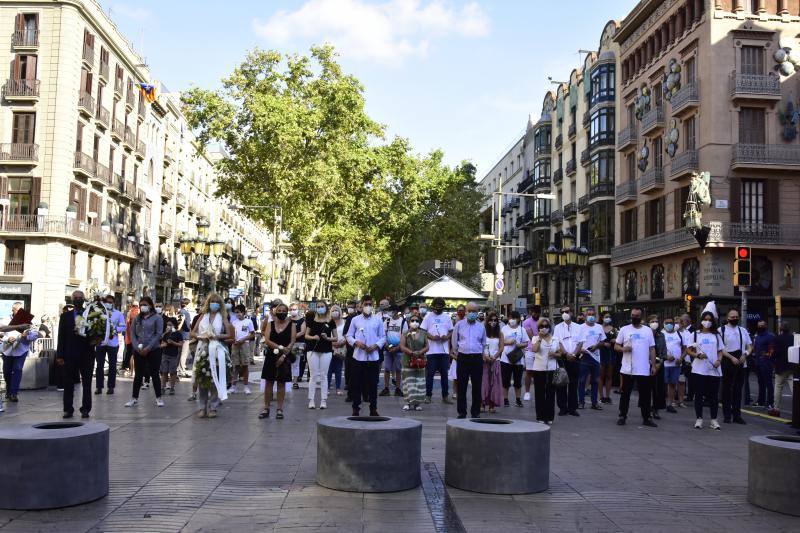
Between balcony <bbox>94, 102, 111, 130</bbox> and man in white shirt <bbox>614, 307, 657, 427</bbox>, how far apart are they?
37.1m

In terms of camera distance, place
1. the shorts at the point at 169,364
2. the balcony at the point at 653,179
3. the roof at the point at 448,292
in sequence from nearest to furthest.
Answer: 1. the shorts at the point at 169,364
2. the roof at the point at 448,292
3. the balcony at the point at 653,179

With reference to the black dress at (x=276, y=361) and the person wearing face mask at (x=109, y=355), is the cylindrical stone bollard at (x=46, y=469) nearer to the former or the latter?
the black dress at (x=276, y=361)

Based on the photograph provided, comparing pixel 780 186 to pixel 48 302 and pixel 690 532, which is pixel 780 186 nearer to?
pixel 690 532

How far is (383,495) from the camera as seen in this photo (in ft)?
22.3

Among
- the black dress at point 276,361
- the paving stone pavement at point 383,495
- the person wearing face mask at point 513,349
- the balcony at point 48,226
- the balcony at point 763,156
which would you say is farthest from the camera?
the balcony at point 48,226

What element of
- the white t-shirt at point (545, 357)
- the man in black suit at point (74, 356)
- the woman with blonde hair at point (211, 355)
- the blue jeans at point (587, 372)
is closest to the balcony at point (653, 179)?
the blue jeans at point (587, 372)

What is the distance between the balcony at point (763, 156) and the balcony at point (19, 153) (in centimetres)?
3246

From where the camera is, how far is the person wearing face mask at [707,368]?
12.4 m

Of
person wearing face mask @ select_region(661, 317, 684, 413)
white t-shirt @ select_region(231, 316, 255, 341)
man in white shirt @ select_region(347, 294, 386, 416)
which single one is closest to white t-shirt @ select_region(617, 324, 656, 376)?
person wearing face mask @ select_region(661, 317, 684, 413)

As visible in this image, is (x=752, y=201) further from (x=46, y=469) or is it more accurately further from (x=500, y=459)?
(x=46, y=469)

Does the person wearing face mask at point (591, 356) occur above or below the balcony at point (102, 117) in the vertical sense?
below

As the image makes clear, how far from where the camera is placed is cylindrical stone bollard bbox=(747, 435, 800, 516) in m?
6.40

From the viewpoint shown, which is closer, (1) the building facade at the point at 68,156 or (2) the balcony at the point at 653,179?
(2) the balcony at the point at 653,179

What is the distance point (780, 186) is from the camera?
3353cm
